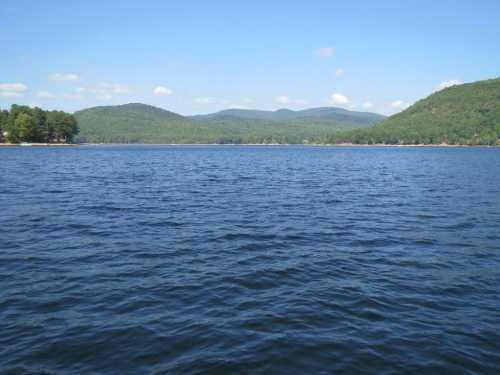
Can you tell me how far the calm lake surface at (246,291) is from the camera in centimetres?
969

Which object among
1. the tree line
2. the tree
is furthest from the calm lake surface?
the tree line

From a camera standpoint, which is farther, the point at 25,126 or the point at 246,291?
the point at 25,126

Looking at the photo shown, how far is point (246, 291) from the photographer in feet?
46.1

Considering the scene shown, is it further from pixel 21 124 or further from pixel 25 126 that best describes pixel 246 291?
pixel 25 126

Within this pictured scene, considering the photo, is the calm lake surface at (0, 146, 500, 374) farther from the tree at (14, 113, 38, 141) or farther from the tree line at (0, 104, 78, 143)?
the tree line at (0, 104, 78, 143)

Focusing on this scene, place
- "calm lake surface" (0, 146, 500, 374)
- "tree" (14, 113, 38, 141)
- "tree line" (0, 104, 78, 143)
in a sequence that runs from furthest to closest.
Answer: "tree line" (0, 104, 78, 143) < "tree" (14, 113, 38, 141) < "calm lake surface" (0, 146, 500, 374)

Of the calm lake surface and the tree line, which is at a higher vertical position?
the tree line

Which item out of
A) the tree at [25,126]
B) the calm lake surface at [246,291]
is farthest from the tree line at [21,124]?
the calm lake surface at [246,291]

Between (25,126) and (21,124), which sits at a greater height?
(21,124)

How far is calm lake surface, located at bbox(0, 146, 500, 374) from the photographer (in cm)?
969

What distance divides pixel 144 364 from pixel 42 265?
33.2 feet

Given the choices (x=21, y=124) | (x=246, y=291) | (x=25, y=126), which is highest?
(x=21, y=124)

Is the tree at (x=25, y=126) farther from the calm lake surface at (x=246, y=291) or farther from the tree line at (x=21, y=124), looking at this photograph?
the calm lake surface at (x=246, y=291)

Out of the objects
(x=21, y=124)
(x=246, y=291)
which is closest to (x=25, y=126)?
(x=21, y=124)
